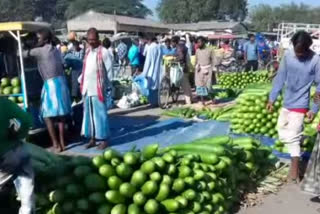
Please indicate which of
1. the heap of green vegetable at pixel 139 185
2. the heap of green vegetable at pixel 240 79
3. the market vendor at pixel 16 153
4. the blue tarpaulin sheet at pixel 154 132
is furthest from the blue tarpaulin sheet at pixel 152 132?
the heap of green vegetable at pixel 240 79

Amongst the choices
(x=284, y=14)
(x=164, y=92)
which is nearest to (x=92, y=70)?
(x=164, y=92)

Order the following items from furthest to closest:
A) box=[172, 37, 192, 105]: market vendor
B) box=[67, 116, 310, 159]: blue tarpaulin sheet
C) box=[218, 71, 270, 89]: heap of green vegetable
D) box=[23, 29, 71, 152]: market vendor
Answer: box=[218, 71, 270, 89]: heap of green vegetable → box=[172, 37, 192, 105]: market vendor → box=[67, 116, 310, 159]: blue tarpaulin sheet → box=[23, 29, 71, 152]: market vendor

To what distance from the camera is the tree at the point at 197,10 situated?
87.7 metres

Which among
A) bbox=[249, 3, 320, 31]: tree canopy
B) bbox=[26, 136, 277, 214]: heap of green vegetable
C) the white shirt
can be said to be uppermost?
the white shirt

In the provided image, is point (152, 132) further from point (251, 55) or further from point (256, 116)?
point (251, 55)

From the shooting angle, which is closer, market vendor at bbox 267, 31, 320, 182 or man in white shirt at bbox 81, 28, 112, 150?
market vendor at bbox 267, 31, 320, 182

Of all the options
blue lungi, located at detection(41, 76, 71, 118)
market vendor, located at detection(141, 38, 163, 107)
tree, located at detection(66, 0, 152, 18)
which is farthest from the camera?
tree, located at detection(66, 0, 152, 18)

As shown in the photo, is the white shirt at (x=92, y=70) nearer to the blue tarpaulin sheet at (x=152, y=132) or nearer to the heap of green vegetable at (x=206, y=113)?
the blue tarpaulin sheet at (x=152, y=132)

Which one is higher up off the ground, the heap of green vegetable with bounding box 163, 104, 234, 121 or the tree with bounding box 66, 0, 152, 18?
the tree with bounding box 66, 0, 152, 18

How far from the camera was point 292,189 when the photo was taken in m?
6.66

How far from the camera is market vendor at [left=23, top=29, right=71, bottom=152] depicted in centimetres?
853

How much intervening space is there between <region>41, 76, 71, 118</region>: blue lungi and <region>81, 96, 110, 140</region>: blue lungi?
42 centimetres

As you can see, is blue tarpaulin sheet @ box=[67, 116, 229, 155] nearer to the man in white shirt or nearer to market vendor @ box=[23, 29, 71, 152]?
the man in white shirt

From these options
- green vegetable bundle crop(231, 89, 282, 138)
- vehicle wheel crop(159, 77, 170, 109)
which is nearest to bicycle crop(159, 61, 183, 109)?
vehicle wheel crop(159, 77, 170, 109)
